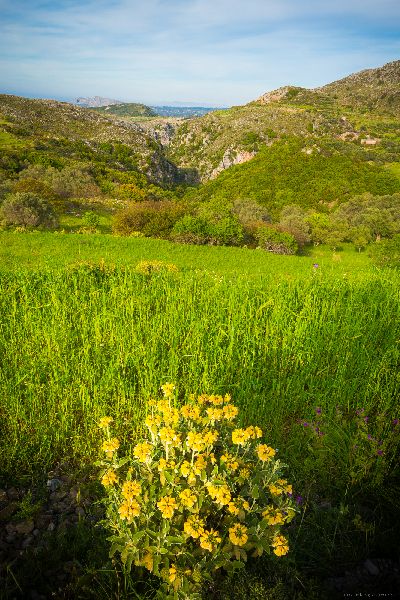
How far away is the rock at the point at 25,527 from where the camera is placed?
293cm

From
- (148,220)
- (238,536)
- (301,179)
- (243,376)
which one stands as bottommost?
(243,376)

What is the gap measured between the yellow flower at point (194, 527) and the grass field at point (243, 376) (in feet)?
2.31

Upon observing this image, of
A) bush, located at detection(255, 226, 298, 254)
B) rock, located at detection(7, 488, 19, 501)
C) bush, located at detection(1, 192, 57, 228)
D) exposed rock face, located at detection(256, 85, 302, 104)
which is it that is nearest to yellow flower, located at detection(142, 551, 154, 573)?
rock, located at detection(7, 488, 19, 501)

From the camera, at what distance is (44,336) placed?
18.0 ft

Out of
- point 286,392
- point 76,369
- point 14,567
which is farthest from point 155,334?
point 14,567

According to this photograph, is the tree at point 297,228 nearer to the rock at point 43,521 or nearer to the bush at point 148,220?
the bush at point 148,220

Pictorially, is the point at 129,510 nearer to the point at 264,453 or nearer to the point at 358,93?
the point at 264,453

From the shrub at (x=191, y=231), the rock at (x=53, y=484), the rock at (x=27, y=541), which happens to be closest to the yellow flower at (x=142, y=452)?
the rock at (x=27, y=541)

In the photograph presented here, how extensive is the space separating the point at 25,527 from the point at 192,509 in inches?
66.1

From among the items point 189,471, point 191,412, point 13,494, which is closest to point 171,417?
point 191,412

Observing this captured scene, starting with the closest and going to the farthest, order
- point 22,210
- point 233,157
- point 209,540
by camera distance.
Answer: point 209,540
point 22,210
point 233,157

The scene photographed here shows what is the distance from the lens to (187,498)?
2068 mm

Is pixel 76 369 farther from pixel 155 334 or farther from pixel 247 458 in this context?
pixel 247 458

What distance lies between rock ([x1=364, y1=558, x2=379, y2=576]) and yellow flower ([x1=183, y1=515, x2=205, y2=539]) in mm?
1340
